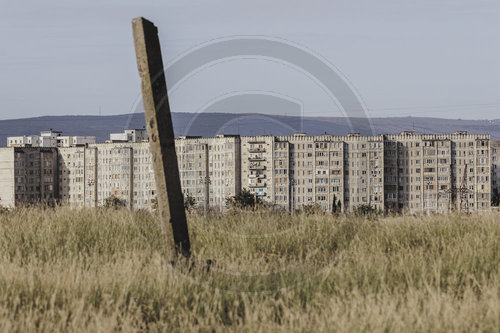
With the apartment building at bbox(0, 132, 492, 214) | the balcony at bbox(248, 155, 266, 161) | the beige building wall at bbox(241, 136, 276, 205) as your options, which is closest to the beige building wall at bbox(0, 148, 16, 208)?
the apartment building at bbox(0, 132, 492, 214)

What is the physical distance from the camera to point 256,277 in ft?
23.3

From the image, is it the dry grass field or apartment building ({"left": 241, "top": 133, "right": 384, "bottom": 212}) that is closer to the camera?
the dry grass field

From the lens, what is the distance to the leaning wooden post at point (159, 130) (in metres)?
7.82

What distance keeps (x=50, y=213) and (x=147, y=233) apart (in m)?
2.40

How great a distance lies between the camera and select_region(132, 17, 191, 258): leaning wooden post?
7.82 meters

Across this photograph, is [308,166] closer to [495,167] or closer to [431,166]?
[431,166]

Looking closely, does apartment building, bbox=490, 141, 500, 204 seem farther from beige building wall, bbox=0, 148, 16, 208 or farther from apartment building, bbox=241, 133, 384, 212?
beige building wall, bbox=0, 148, 16, 208

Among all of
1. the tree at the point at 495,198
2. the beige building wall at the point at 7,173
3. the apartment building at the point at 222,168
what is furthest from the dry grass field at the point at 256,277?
the tree at the point at 495,198

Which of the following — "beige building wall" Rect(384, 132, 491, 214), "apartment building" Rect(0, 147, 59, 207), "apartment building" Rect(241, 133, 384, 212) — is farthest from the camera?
"beige building wall" Rect(384, 132, 491, 214)

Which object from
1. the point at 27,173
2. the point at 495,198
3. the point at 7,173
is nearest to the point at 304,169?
the point at 495,198

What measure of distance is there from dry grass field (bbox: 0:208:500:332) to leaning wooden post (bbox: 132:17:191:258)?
419 millimetres

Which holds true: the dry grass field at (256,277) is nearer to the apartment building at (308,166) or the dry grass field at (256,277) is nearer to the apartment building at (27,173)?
the apartment building at (308,166)

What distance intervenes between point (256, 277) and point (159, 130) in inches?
78.9

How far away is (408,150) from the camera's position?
169500 millimetres
